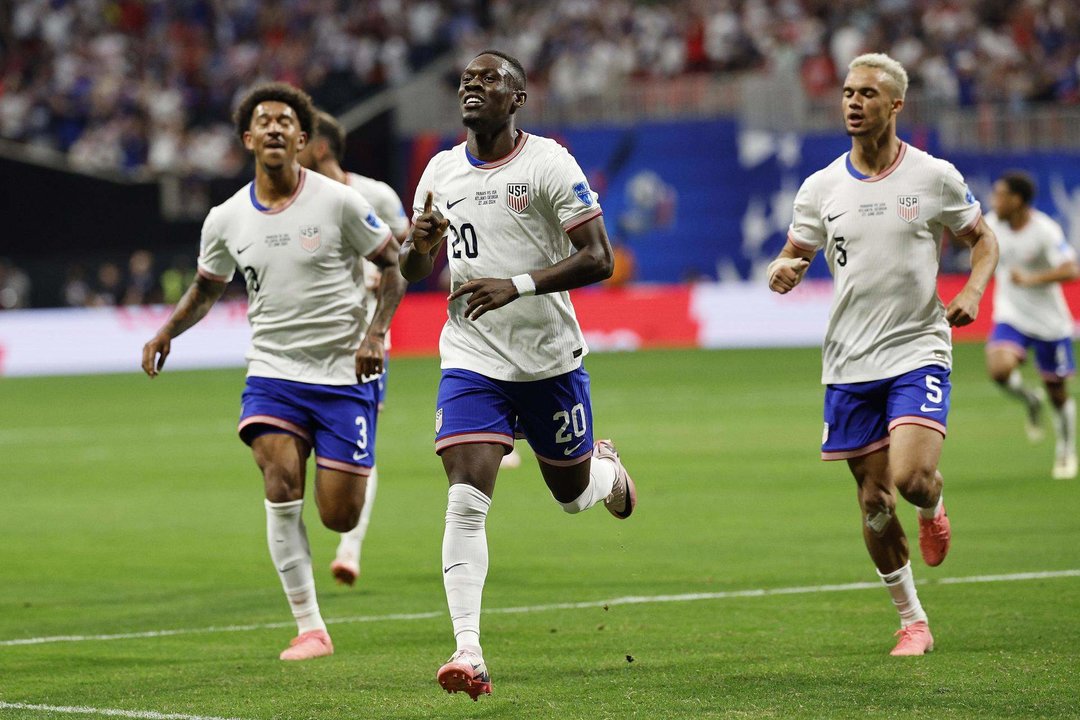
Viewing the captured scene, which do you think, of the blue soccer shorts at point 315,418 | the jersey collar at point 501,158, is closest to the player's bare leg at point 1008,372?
the blue soccer shorts at point 315,418

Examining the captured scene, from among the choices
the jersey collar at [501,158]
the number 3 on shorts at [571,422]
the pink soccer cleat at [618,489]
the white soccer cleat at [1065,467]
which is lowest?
the white soccer cleat at [1065,467]

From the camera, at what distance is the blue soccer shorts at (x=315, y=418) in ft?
26.2

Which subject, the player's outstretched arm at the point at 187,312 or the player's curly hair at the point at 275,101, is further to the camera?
→ the player's outstretched arm at the point at 187,312

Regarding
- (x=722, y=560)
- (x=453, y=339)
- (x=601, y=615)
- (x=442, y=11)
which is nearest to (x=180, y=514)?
(x=722, y=560)

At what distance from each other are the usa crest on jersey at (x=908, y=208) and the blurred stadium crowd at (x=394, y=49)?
27527 millimetres

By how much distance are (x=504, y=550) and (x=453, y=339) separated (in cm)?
441

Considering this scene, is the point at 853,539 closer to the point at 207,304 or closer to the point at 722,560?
the point at 722,560

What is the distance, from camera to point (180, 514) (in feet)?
43.2

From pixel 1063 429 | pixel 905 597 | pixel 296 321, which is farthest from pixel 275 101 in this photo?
pixel 1063 429

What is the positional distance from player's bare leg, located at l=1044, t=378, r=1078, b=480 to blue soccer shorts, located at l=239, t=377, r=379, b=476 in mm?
7811

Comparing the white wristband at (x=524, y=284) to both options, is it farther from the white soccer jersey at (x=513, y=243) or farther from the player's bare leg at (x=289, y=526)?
the player's bare leg at (x=289, y=526)

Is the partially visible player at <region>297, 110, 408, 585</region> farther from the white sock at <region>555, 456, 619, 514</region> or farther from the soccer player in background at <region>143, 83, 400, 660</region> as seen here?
the white sock at <region>555, 456, 619, 514</region>

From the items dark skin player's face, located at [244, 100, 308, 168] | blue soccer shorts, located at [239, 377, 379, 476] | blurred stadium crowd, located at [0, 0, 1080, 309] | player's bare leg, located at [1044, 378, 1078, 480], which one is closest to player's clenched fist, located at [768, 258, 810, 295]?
blue soccer shorts, located at [239, 377, 379, 476]

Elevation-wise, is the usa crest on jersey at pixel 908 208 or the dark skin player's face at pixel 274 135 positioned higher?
the dark skin player's face at pixel 274 135
